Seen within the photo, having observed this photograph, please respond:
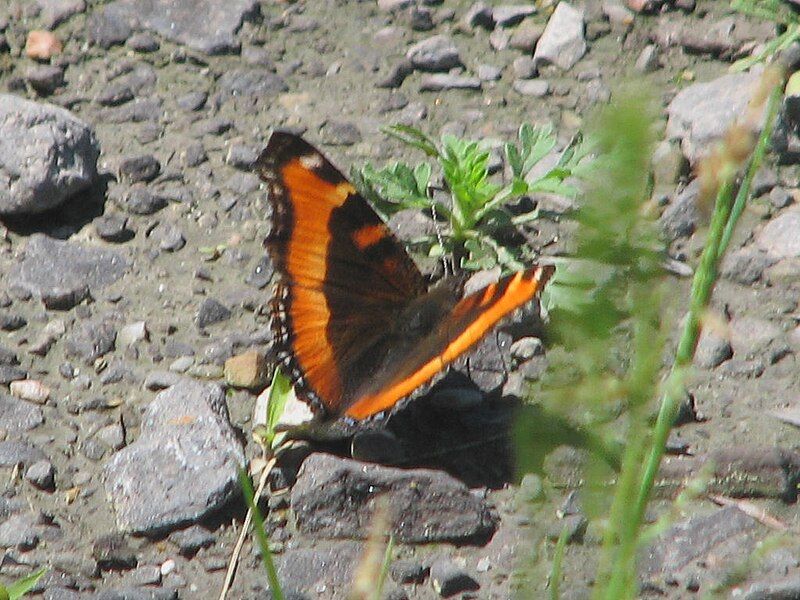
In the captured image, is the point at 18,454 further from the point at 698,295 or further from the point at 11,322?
the point at 698,295

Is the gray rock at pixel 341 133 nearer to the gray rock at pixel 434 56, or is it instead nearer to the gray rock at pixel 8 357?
the gray rock at pixel 434 56

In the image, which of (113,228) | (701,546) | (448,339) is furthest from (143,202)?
(701,546)

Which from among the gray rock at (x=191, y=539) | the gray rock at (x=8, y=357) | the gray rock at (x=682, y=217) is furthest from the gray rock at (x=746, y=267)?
the gray rock at (x=8, y=357)

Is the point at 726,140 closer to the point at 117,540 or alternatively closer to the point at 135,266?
the point at 117,540

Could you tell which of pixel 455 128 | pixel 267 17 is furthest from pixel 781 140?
pixel 267 17

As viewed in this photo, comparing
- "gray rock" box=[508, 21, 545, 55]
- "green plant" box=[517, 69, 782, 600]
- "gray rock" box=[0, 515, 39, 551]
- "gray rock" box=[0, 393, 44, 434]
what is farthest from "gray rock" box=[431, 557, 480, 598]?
"gray rock" box=[508, 21, 545, 55]

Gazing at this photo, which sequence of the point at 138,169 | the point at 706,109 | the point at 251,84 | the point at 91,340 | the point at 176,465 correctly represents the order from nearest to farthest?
the point at 176,465 → the point at 91,340 → the point at 706,109 → the point at 138,169 → the point at 251,84

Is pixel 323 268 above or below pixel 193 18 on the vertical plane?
below
